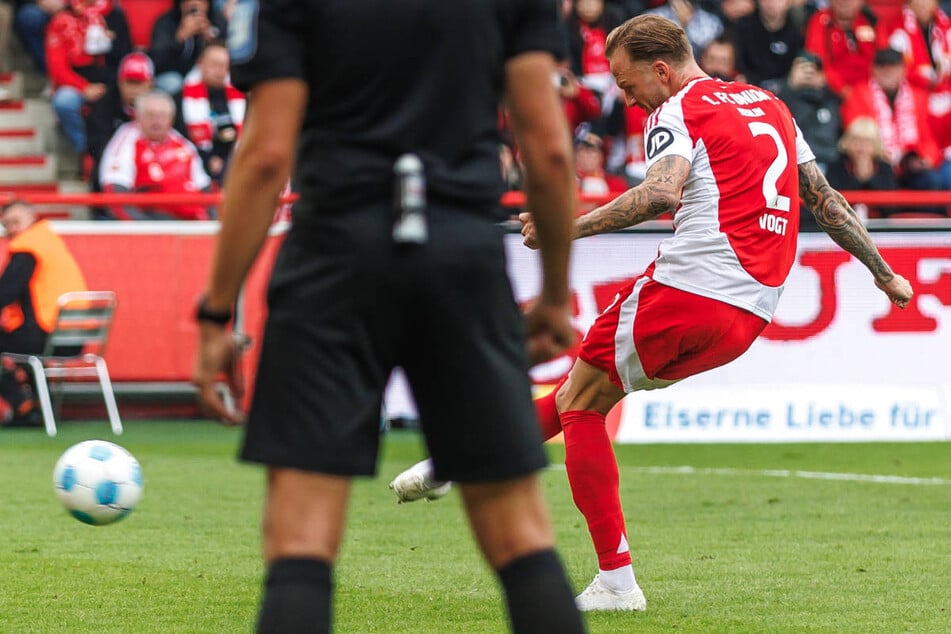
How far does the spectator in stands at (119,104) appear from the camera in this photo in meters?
15.9

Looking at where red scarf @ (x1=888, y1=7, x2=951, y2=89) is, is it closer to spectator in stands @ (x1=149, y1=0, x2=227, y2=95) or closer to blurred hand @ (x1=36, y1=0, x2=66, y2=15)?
spectator in stands @ (x1=149, y1=0, x2=227, y2=95)

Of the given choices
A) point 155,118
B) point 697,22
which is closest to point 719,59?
point 697,22

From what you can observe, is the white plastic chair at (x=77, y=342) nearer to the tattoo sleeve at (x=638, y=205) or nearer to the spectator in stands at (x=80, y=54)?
the spectator in stands at (x=80, y=54)

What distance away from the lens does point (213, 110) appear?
15.9 meters

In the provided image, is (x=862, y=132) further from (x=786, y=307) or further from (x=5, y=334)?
(x=5, y=334)

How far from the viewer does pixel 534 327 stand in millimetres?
3613

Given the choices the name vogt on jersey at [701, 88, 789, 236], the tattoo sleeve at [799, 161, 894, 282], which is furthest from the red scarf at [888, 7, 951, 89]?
the name vogt on jersey at [701, 88, 789, 236]

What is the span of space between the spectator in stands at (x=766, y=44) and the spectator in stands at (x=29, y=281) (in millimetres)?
7327

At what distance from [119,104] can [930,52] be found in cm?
871

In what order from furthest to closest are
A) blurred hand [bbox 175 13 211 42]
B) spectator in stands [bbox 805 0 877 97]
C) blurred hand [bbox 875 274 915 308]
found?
spectator in stands [bbox 805 0 877 97] → blurred hand [bbox 175 13 211 42] → blurred hand [bbox 875 274 915 308]

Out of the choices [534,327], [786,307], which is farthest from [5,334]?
[534,327]

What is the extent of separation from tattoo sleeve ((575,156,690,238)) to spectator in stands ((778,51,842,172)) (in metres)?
9.61

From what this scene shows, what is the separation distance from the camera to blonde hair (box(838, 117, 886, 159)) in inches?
592

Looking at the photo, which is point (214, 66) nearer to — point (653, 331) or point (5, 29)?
point (5, 29)
